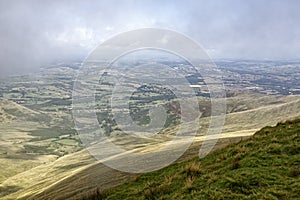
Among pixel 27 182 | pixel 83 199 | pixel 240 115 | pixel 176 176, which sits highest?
pixel 176 176

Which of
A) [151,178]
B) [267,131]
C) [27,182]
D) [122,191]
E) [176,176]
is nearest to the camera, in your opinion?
[176,176]

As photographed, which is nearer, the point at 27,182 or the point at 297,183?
the point at 297,183

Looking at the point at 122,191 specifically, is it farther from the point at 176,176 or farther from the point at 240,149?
the point at 240,149

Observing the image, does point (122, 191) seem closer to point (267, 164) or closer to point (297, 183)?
point (267, 164)

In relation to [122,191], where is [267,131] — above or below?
above

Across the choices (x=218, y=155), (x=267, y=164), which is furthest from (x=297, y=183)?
(x=218, y=155)

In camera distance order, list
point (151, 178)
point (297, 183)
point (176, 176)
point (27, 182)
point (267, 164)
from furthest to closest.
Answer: point (27, 182) → point (151, 178) → point (176, 176) → point (267, 164) → point (297, 183)

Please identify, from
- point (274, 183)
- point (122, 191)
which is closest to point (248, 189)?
point (274, 183)
